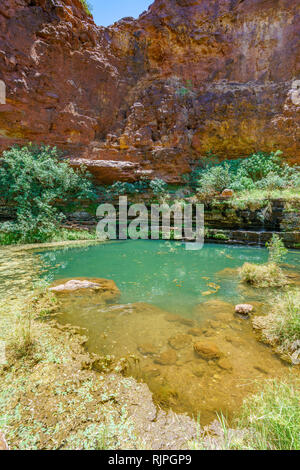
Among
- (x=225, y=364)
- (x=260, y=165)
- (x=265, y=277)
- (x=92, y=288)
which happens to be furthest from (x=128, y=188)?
(x=225, y=364)

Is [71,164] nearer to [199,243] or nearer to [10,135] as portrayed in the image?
[10,135]

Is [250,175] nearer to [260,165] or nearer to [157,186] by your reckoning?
[260,165]

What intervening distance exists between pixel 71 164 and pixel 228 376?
13351mm

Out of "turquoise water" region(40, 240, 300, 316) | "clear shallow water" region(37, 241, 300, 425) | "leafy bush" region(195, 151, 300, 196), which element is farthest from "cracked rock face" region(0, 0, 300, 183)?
"clear shallow water" region(37, 241, 300, 425)

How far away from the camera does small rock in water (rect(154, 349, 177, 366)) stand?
6.37ft

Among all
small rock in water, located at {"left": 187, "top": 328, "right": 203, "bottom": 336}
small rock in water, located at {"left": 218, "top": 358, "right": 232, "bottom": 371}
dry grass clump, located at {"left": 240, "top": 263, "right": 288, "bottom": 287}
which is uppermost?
dry grass clump, located at {"left": 240, "top": 263, "right": 288, "bottom": 287}

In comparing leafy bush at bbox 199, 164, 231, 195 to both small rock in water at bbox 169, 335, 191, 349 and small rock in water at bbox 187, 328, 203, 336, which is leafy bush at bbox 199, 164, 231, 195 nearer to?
small rock in water at bbox 187, 328, 203, 336

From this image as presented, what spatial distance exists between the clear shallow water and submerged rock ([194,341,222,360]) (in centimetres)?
3

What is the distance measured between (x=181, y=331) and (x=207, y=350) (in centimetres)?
44

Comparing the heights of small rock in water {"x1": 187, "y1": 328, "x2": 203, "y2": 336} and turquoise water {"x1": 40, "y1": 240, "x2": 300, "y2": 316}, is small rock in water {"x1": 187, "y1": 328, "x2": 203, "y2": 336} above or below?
below

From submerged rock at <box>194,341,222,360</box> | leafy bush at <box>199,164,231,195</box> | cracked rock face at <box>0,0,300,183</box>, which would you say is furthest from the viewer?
cracked rock face at <box>0,0,300,183</box>

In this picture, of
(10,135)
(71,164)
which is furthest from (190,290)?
(10,135)

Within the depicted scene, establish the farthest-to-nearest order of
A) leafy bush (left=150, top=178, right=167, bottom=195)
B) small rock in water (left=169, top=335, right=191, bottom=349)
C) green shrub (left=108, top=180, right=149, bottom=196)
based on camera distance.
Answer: green shrub (left=108, top=180, right=149, bottom=196) < leafy bush (left=150, top=178, right=167, bottom=195) < small rock in water (left=169, top=335, right=191, bottom=349)

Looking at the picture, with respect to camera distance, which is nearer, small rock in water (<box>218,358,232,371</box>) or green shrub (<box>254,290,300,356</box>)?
small rock in water (<box>218,358,232,371</box>)
